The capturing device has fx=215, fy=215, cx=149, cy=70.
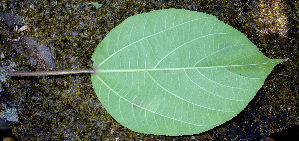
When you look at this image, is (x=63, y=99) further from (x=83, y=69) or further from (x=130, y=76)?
(x=130, y=76)

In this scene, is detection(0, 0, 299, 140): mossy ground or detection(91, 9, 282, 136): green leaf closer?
detection(91, 9, 282, 136): green leaf

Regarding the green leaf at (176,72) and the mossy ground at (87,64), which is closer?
the green leaf at (176,72)

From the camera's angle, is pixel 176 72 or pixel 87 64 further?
pixel 87 64

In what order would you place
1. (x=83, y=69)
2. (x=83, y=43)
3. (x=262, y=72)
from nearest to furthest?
1. (x=262, y=72)
2. (x=83, y=69)
3. (x=83, y=43)

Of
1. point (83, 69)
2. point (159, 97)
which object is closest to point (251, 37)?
point (159, 97)
